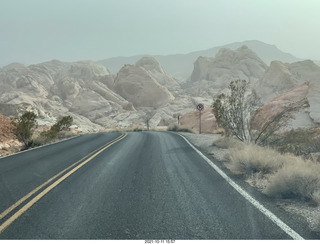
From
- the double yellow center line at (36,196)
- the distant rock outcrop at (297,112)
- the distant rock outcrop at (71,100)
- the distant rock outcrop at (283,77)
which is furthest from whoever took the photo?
the distant rock outcrop at (71,100)

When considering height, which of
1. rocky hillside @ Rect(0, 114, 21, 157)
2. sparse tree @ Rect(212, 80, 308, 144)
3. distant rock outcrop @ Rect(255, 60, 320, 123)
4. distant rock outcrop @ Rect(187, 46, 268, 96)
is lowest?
rocky hillside @ Rect(0, 114, 21, 157)

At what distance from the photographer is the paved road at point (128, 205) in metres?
3.70

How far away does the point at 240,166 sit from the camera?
754 centimetres

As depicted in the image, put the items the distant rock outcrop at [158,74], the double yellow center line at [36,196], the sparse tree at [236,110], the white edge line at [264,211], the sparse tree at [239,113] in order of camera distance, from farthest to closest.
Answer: the distant rock outcrop at [158,74], the sparse tree at [236,110], the sparse tree at [239,113], the double yellow center line at [36,196], the white edge line at [264,211]

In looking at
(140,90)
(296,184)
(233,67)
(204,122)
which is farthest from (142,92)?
(296,184)

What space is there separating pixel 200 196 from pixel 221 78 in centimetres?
12463

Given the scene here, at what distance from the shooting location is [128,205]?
4730 mm

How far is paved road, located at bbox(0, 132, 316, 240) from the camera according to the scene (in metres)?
3.70

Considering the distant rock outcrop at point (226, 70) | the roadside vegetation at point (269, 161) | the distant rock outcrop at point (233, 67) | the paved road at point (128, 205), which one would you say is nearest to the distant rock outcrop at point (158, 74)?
the distant rock outcrop at point (226, 70)

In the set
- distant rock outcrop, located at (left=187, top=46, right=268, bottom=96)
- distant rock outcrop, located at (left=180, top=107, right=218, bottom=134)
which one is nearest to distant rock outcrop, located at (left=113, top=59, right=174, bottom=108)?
distant rock outcrop, located at (left=187, top=46, right=268, bottom=96)

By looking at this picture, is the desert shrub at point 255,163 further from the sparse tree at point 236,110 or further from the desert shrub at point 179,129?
the desert shrub at point 179,129

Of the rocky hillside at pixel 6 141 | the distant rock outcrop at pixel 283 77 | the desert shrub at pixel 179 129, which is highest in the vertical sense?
the distant rock outcrop at pixel 283 77

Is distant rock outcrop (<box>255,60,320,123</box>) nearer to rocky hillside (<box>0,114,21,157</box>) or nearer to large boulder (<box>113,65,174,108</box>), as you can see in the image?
large boulder (<box>113,65,174,108</box>)

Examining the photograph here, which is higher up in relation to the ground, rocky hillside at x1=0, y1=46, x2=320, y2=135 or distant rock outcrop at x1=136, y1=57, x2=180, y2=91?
distant rock outcrop at x1=136, y1=57, x2=180, y2=91
